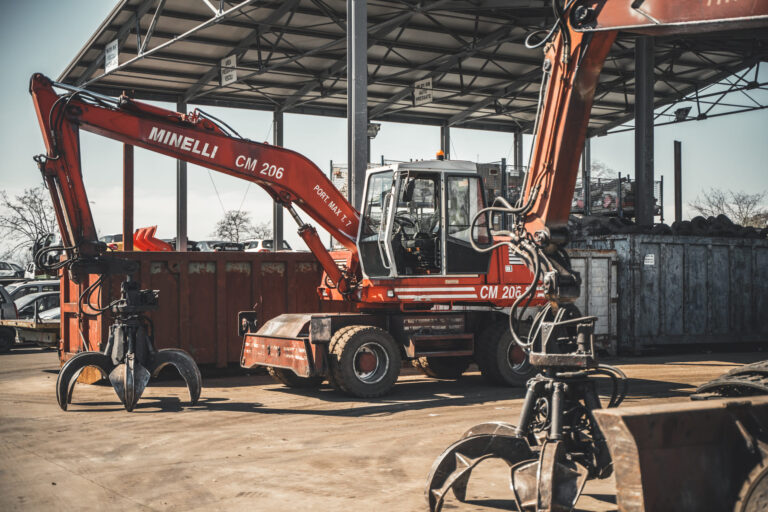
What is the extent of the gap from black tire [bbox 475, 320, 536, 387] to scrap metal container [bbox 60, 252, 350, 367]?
11.8 ft

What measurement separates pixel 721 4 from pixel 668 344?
47.6 ft

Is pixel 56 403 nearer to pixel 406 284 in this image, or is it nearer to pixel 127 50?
pixel 406 284

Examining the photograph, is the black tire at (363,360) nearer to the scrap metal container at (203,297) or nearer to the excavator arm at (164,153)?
the excavator arm at (164,153)

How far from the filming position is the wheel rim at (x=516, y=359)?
12.4m

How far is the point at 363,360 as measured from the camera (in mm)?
11195

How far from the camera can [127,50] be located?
77.6 ft

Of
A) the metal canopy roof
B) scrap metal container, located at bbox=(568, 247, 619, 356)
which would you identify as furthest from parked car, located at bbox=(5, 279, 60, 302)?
scrap metal container, located at bbox=(568, 247, 619, 356)

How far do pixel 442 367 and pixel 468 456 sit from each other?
26.5 ft

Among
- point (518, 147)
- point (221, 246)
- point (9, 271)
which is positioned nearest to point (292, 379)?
point (221, 246)

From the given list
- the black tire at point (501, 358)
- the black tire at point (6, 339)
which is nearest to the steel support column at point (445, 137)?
the black tire at point (6, 339)

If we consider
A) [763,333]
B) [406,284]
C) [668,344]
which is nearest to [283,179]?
[406,284]

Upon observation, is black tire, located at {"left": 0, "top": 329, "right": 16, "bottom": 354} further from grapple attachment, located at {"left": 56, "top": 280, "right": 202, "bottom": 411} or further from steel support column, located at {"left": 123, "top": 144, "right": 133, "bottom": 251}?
grapple attachment, located at {"left": 56, "top": 280, "right": 202, "bottom": 411}

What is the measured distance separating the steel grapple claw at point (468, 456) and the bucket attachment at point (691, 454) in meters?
1.02

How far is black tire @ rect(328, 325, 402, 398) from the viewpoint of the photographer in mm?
10945
